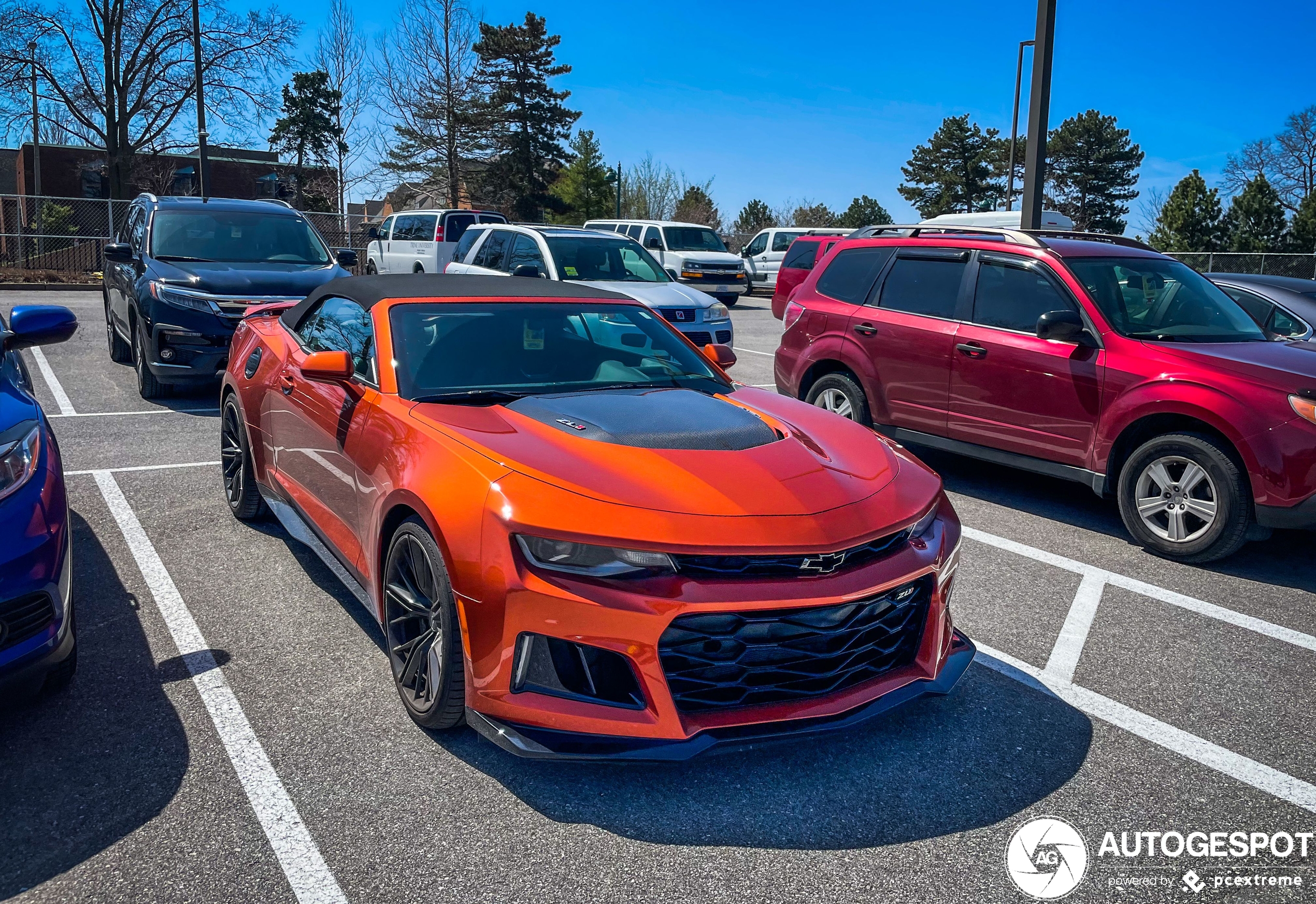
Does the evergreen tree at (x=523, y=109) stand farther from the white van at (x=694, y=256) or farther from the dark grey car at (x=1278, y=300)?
the dark grey car at (x=1278, y=300)

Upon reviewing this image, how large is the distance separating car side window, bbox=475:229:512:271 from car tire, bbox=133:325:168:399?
15.5ft

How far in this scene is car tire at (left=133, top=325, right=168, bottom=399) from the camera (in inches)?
374

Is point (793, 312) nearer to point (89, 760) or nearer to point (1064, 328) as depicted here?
point (1064, 328)

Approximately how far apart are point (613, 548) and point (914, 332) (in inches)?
192

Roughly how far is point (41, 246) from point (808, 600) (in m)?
28.7

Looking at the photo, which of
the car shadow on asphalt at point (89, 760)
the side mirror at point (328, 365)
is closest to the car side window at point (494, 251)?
the side mirror at point (328, 365)

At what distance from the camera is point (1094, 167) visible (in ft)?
188

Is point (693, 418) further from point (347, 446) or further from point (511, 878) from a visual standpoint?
point (511, 878)

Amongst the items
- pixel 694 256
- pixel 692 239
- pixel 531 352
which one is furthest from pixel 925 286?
pixel 692 239

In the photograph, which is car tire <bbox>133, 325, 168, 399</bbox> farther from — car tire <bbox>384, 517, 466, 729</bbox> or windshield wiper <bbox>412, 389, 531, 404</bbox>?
car tire <bbox>384, 517, 466, 729</bbox>

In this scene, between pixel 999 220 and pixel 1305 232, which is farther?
pixel 1305 232

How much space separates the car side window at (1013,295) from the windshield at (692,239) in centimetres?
1811

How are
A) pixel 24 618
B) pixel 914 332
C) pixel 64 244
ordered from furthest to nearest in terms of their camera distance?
pixel 64 244
pixel 914 332
pixel 24 618

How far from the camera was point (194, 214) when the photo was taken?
34.1 feet
